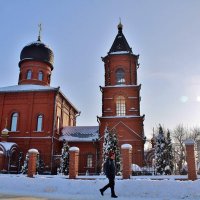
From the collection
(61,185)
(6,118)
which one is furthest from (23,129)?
(61,185)

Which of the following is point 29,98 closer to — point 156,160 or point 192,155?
point 156,160

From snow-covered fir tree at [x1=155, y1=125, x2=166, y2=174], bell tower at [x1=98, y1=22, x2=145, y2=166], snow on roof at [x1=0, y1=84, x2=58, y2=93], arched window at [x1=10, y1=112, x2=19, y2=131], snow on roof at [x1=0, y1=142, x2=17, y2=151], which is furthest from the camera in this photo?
snow on roof at [x1=0, y1=84, x2=58, y2=93]

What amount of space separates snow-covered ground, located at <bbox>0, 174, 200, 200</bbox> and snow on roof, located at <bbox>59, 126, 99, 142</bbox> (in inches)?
539

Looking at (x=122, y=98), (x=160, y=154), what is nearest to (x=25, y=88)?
(x=122, y=98)

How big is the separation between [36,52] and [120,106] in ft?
35.6

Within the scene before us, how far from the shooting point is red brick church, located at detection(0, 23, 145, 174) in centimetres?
2366

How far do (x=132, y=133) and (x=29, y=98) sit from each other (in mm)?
10514

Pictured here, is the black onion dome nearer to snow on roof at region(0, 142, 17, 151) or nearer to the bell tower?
the bell tower

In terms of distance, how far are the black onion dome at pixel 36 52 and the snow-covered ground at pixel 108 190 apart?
1860 centimetres

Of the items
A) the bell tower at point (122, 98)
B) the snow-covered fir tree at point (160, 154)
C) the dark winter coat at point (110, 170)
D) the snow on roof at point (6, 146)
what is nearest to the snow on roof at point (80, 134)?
the bell tower at point (122, 98)

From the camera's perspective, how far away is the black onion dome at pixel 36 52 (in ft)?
91.9

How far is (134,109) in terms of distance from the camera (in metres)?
25.1

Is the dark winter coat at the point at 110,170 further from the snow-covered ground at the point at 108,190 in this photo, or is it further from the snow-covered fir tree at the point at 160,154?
the snow-covered fir tree at the point at 160,154

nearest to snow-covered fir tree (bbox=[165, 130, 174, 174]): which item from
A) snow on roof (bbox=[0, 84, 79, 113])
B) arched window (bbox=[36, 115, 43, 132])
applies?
snow on roof (bbox=[0, 84, 79, 113])
